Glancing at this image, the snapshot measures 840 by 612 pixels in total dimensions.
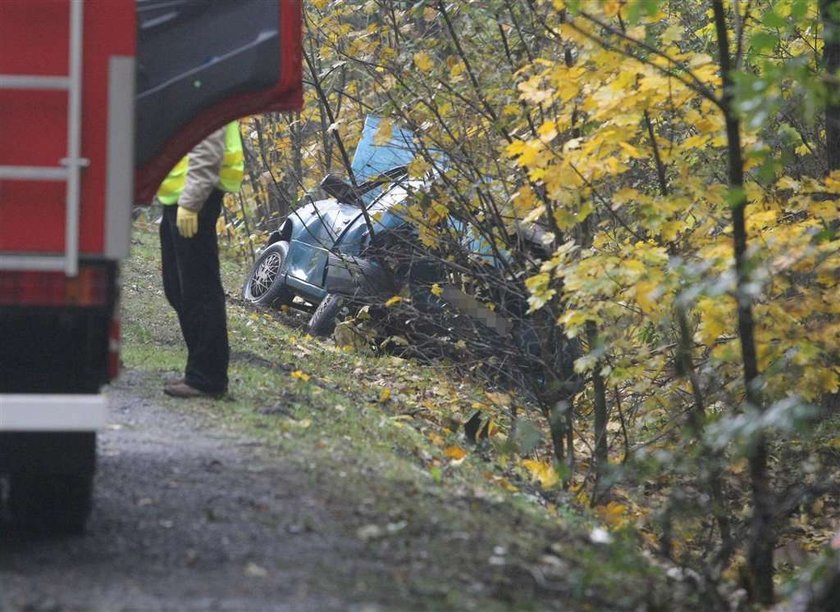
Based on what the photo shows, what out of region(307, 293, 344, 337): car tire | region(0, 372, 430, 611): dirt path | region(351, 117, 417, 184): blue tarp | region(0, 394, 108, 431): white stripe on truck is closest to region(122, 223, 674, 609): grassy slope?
region(0, 372, 430, 611): dirt path

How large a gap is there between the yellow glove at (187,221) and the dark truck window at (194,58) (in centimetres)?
155

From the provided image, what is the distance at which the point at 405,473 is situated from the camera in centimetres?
680

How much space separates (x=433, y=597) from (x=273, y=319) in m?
10.2

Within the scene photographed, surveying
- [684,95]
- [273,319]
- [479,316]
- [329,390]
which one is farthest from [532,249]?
[273,319]

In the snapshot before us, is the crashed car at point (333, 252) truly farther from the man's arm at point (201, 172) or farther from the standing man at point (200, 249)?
the man's arm at point (201, 172)

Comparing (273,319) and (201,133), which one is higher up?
(201,133)

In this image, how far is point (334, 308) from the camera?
13969 millimetres

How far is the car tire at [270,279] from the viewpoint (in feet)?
49.4

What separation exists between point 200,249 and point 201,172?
0.48m

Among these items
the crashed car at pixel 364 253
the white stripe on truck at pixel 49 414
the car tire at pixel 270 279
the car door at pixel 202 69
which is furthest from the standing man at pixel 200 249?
the car tire at pixel 270 279

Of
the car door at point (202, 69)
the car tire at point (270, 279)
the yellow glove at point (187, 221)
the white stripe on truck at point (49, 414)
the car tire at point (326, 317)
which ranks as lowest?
the white stripe on truck at point (49, 414)

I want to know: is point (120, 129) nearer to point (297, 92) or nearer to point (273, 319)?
point (297, 92)

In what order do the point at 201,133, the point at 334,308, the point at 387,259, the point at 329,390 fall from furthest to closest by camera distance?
the point at 334,308 < the point at 387,259 < the point at 329,390 < the point at 201,133

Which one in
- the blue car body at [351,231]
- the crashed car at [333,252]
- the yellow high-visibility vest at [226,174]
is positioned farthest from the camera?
the crashed car at [333,252]
